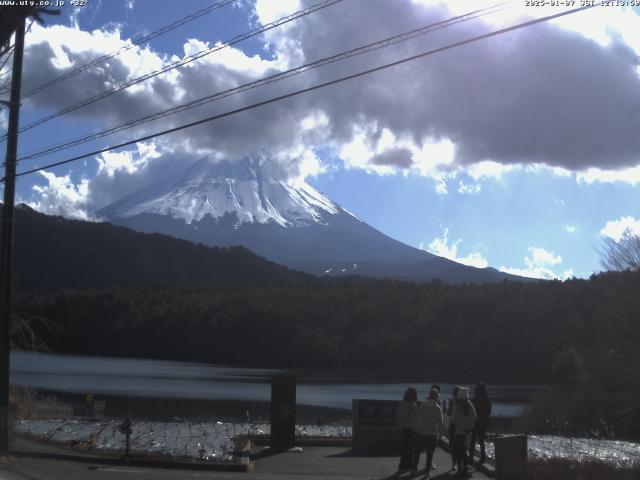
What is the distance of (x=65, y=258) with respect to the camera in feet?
532

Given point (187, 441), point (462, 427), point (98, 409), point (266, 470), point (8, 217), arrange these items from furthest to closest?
point (98, 409)
point (187, 441)
point (8, 217)
point (266, 470)
point (462, 427)

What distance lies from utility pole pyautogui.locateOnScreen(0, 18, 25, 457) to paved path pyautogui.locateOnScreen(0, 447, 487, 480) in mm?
1825

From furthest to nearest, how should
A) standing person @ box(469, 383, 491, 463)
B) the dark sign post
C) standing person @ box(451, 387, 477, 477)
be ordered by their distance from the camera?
the dark sign post < standing person @ box(469, 383, 491, 463) < standing person @ box(451, 387, 477, 477)

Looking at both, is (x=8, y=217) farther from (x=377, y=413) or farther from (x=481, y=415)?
(x=481, y=415)

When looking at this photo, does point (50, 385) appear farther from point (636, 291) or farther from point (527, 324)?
point (527, 324)

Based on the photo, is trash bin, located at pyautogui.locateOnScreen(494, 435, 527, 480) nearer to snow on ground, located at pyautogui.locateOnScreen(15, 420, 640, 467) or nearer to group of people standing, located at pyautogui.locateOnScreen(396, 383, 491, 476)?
group of people standing, located at pyautogui.locateOnScreen(396, 383, 491, 476)

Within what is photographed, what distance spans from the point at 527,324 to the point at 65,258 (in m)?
103

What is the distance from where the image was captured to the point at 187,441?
17.8m

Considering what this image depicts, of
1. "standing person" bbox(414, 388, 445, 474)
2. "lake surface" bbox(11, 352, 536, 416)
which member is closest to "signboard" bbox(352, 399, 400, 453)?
"standing person" bbox(414, 388, 445, 474)

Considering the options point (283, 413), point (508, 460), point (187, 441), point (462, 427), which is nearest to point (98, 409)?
point (187, 441)

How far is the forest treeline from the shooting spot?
86812mm

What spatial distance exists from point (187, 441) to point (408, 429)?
5.76 meters

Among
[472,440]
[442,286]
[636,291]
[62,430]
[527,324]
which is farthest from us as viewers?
[442,286]

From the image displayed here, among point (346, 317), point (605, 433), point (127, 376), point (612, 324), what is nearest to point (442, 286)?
point (346, 317)
